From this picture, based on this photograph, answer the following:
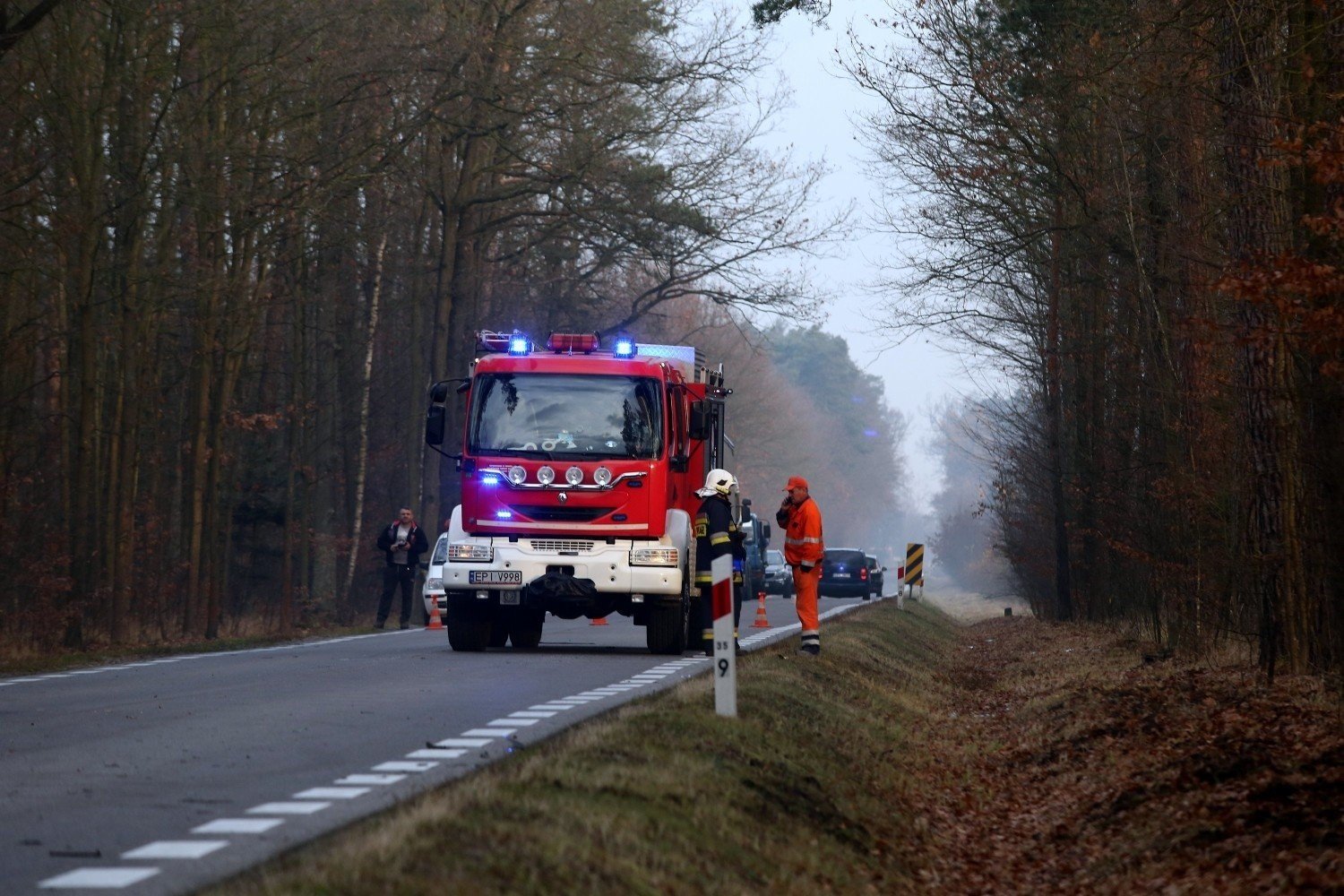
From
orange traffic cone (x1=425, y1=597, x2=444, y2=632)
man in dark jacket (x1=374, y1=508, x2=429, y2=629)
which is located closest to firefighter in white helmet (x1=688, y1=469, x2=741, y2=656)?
man in dark jacket (x1=374, y1=508, x2=429, y2=629)

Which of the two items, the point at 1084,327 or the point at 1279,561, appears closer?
the point at 1279,561

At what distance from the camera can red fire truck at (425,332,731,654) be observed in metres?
21.0

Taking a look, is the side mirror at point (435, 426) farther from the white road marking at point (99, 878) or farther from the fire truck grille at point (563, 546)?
the white road marking at point (99, 878)

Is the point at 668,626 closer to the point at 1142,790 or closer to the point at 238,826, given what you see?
the point at 1142,790

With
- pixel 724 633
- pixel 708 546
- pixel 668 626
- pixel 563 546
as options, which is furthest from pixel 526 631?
pixel 724 633

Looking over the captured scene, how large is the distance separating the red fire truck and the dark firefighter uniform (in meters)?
0.37

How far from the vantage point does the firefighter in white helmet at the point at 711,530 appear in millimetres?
16930

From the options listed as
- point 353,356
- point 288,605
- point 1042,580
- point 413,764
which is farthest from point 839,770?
point 353,356

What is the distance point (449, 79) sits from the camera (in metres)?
36.1

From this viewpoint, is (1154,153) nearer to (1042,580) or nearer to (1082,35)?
(1082,35)

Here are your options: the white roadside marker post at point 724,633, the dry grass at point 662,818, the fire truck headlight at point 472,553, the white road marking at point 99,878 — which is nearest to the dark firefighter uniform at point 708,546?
the white roadside marker post at point 724,633

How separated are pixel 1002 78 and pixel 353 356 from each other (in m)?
23.6

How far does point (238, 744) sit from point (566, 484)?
921 cm

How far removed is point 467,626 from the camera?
22.4 meters
